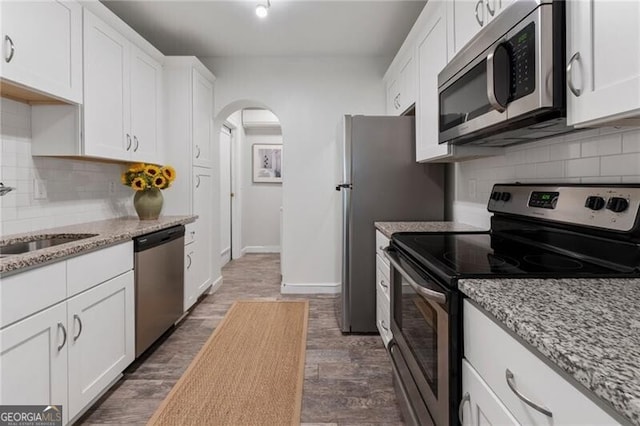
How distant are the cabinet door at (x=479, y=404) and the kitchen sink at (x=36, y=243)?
6.46 feet

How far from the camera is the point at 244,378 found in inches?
80.7

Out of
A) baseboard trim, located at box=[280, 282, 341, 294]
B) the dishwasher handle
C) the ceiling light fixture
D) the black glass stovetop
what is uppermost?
the ceiling light fixture

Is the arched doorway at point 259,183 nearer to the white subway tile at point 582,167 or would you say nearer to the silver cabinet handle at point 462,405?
the white subway tile at point 582,167

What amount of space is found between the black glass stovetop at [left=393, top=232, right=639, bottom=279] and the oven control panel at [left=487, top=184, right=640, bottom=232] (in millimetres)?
127

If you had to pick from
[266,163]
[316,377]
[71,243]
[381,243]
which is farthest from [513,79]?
[266,163]

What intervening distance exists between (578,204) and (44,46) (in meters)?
2.56

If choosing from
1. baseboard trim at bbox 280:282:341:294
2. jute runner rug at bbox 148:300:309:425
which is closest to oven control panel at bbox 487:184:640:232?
jute runner rug at bbox 148:300:309:425

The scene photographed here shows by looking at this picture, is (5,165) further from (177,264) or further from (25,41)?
(177,264)

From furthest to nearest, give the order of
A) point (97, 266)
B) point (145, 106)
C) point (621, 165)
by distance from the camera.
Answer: point (145, 106), point (97, 266), point (621, 165)

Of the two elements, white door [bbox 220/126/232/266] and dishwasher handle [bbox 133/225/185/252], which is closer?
dishwasher handle [bbox 133/225/185/252]

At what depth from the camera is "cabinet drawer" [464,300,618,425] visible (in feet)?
1.76

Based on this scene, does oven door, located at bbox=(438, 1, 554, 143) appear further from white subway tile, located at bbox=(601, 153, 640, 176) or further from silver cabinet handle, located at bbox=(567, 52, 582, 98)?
white subway tile, located at bbox=(601, 153, 640, 176)

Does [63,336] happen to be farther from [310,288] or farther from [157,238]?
[310,288]

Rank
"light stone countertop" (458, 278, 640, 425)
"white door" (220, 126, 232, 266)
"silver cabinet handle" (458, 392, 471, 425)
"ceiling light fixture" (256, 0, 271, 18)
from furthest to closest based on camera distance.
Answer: "white door" (220, 126, 232, 266) < "ceiling light fixture" (256, 0, 271, 18) < "silver cabinet handle" (458, 392, 471, 425) < "light stone countertop" (458, 278, 640, 425)
